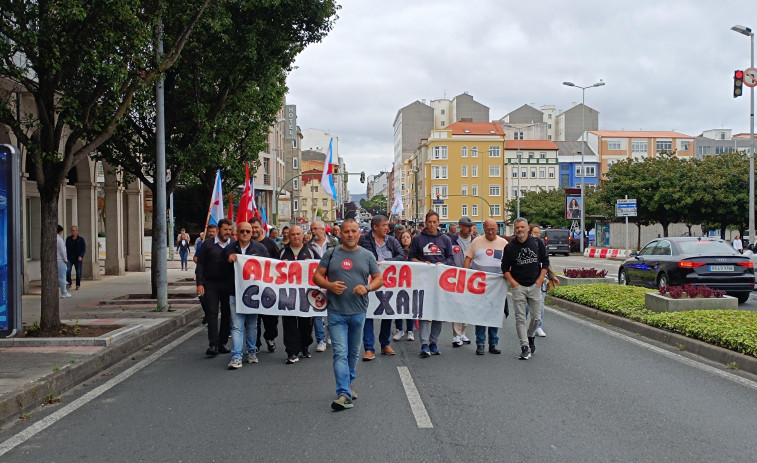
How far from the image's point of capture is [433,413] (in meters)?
6.67

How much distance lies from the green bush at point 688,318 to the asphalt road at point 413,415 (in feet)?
1.97

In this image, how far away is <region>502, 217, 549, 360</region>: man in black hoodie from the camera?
31.0ft

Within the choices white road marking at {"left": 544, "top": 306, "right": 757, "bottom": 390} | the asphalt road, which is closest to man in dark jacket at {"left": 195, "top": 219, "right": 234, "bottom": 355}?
the asphalt road

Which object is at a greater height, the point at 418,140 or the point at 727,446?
the point at 418,140

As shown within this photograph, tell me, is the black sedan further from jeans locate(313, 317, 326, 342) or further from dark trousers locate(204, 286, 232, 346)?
dark trousers locate(204, 286, 232, 346)

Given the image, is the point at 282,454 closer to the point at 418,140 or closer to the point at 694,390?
the point at 694,390

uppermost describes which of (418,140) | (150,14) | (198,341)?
(418,140)

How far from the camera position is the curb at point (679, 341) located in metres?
8.91

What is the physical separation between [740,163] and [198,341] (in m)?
43.6

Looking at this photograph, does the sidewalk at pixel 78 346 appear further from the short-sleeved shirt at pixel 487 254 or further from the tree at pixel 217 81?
the short-sleeved shirt at pixel 487 254

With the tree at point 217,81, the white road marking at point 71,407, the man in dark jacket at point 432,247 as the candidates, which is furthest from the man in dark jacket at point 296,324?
the tree at point 217,81

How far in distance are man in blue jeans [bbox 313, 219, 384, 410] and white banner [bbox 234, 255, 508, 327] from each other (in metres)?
2.57

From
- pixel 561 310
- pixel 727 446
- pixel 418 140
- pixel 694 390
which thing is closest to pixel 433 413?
pixel 727 446

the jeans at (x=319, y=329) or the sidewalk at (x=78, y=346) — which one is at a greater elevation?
the jeans at (x=319, y=329)
